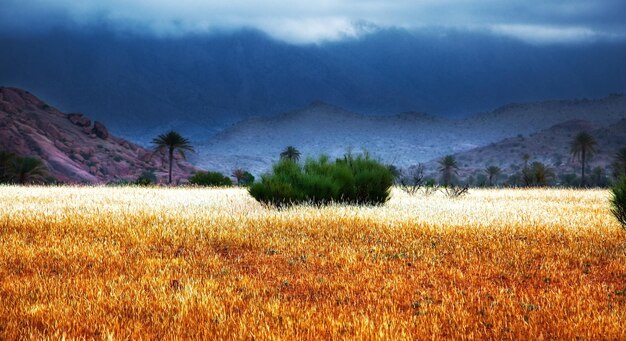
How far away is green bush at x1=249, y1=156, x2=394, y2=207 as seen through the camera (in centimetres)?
1873

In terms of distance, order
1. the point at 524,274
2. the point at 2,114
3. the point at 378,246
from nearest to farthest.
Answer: the point at 524,274, the point at 378,246, the point at 2,114

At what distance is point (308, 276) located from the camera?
8.10 metres

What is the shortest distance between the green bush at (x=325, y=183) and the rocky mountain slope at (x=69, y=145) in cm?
6336

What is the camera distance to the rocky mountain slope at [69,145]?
8262cm

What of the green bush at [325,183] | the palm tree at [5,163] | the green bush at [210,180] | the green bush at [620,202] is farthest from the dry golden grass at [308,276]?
the palm tree at [5,163]

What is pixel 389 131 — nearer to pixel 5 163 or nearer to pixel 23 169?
pixel 5 163

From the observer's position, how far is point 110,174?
92000 mm

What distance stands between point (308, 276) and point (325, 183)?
11.3 meters

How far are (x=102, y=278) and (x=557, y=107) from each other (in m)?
198

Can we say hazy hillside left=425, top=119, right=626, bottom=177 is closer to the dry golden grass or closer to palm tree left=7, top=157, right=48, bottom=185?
palm tree left=7, top=157, right=48, bottom=185

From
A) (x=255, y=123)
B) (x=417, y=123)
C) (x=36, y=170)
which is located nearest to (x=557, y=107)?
(x=417, y=123)

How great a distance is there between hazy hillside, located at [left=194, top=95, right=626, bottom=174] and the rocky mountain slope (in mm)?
43203

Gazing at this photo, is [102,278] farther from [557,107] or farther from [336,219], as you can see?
[557,107]

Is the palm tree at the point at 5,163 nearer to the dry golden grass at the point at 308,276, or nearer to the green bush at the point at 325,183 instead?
the green bush at the point at 325,183
